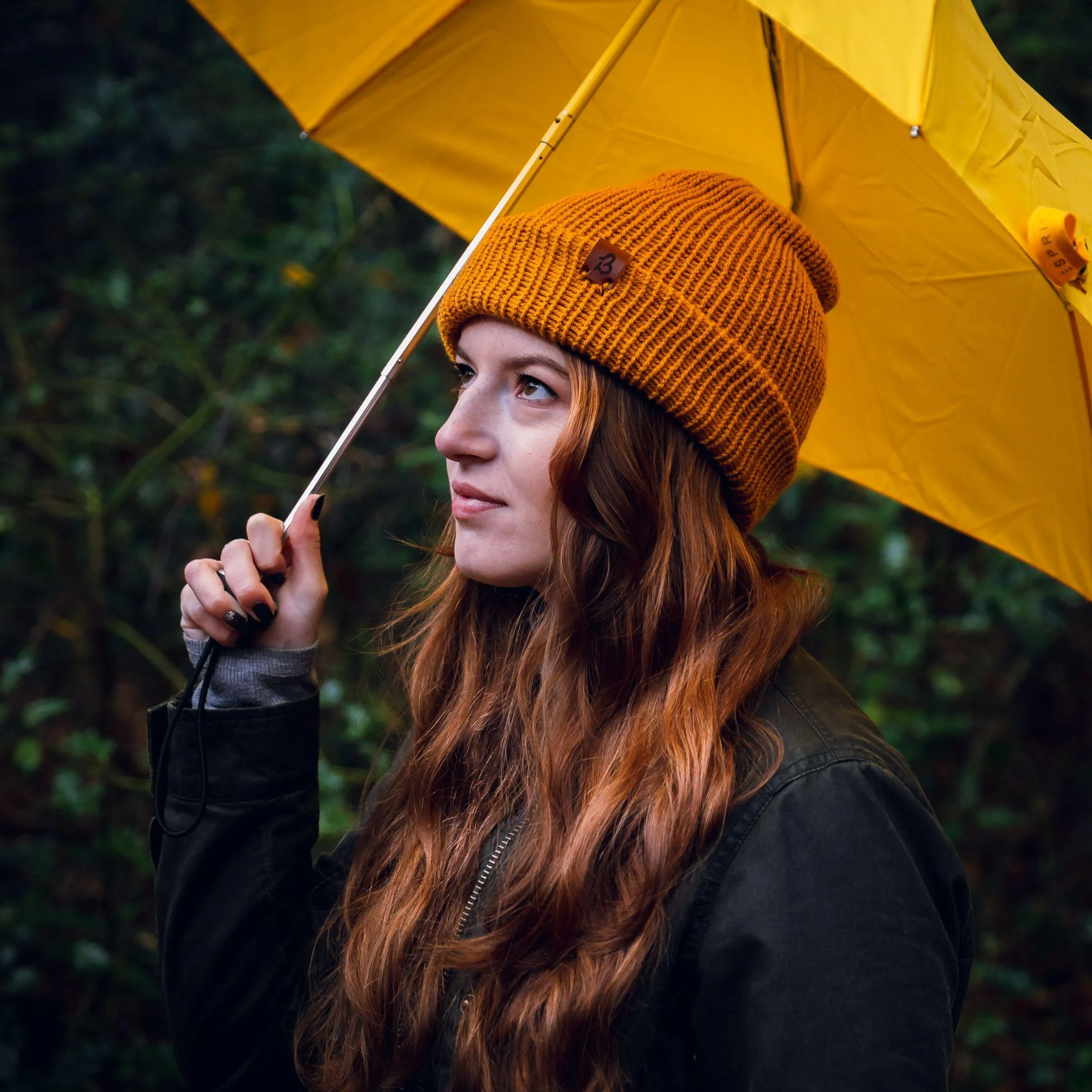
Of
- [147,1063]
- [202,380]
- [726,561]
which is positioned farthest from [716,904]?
[202,380]

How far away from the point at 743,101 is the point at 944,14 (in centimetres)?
61

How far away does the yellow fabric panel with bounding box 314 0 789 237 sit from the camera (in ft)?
5.89

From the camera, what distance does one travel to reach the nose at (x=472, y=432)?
4.93 ft

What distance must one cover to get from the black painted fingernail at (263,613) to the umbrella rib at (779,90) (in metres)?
1.19

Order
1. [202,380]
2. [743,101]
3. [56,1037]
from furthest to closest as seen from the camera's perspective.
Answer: [202,380] < [56,1037] < [743,101]

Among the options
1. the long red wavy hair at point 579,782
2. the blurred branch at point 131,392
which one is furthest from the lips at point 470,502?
the blurred branch at point 131,392

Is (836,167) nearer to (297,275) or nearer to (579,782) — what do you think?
(579,782)

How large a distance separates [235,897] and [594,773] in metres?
0.64

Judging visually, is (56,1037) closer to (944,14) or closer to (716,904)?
(716,904)

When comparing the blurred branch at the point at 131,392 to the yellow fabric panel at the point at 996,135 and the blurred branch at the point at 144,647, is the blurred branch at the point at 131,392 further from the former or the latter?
the yellow fabric panel at the point at 996,135

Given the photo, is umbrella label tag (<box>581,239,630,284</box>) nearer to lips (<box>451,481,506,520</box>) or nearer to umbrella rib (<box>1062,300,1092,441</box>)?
lips (<box>451,481,506,520</box>)

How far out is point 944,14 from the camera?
4.01ft

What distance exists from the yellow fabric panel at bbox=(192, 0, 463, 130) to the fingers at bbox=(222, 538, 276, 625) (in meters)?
0.94

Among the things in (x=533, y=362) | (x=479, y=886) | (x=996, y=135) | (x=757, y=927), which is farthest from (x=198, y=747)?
(x=996, y=135)
